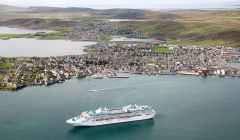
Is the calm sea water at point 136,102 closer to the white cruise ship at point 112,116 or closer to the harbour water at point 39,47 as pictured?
the white cruise ship at point 112,116

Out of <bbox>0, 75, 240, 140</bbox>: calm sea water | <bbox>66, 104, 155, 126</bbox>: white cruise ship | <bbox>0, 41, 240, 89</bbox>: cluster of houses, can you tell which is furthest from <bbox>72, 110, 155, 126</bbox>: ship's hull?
<bbox>0, 41, 240, 89</bbox>: cluster of houses

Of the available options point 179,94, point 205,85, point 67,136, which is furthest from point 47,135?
point 205,85

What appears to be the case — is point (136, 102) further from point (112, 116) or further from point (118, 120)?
point (112, 116)

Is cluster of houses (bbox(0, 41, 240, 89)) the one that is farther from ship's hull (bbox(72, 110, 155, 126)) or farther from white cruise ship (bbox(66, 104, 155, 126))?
ship's hull (bbox(72, 110, 155, 126))

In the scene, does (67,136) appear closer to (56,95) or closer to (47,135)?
(47,135)

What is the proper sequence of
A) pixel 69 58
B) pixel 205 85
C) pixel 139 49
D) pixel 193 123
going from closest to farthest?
1. pixel 193 123
2. pixel 205 85
3. pixel 69 58
4. pixel 139 49

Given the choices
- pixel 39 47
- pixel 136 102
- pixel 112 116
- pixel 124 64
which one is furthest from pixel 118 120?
pixel 39 47

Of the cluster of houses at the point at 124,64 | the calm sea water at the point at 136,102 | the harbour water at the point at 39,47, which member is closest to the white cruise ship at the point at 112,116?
the calm sea water at the point at 136,102
